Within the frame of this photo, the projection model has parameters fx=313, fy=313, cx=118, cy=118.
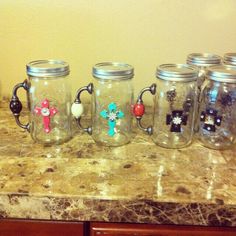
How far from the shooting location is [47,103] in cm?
77

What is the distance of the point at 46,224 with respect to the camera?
1.95 ft

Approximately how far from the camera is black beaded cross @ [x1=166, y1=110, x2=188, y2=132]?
2.51ft

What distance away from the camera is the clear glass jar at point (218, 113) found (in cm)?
77

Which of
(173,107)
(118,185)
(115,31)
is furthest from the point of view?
(115,31)

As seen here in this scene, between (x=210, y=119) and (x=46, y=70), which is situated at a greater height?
(x=46, y=70)

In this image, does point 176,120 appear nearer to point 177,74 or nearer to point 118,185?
point 177,74

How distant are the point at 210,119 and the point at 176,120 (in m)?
0.08

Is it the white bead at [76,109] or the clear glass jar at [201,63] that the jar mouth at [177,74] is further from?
the white bead at [76,109]

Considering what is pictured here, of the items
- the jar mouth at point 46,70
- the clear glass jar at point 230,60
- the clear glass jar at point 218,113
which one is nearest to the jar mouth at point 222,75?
the clear glass jar at point 218,113

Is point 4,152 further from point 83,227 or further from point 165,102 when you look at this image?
point 165,102

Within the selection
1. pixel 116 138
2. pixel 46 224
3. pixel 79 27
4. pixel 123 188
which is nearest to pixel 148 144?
pixel 116 138

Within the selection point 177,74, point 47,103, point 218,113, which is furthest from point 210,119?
point 47,103

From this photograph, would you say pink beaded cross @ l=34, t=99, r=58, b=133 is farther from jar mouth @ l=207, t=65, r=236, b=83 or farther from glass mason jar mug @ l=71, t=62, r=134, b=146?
jar mouth @ l=207, t=65, r=236, b=83

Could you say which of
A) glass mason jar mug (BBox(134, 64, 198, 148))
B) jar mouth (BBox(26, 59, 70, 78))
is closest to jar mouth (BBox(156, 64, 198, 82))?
glass mason jar mug (BBox(134, 64, 198, 148))
